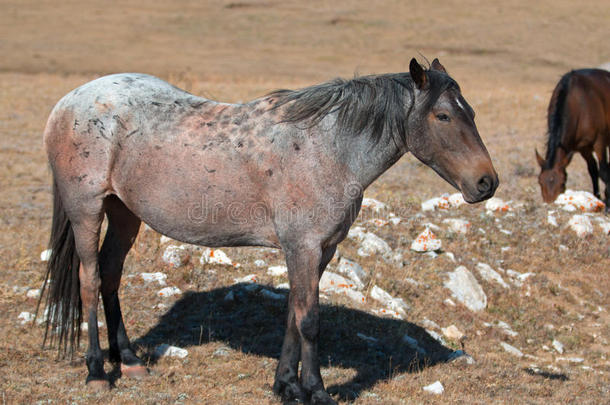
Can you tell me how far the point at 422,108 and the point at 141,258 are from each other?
4.21 m

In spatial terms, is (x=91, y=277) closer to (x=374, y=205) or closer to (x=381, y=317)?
(x=381, y=317)

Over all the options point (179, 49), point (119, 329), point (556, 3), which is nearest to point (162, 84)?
point (119, 329)

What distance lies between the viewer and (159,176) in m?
4.68

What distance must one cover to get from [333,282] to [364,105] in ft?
9.35

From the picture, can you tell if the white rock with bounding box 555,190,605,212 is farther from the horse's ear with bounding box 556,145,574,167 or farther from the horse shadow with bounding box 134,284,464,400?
the horse shadow with bounding box 134,284,464,400

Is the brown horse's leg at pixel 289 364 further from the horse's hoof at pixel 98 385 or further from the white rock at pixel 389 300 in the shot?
the white rock at pixel 389 300

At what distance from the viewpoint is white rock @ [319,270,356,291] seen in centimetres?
695

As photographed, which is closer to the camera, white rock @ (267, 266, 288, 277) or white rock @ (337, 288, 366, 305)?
white rock @ (337, 288, 366, 305)

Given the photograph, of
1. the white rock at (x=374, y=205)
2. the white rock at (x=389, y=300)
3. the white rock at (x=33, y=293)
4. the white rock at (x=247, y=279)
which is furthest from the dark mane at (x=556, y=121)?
the white rock at (x=33, y=293)

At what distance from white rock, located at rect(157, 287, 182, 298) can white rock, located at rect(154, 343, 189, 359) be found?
107 centimetres

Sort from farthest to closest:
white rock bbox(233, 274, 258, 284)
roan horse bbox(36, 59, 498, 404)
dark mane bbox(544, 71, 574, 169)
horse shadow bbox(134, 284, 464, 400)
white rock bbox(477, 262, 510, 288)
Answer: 1. dark mane bbox(544, 71, 574, 169)
2. white rock bbox(477, 262, 510, 288)
3. white rock bbox(233, 274, 258, 284)
4. horse shadow bbox(134, 284, 464, 400)
5. roan horse bbox(36, 59, 498, 404)

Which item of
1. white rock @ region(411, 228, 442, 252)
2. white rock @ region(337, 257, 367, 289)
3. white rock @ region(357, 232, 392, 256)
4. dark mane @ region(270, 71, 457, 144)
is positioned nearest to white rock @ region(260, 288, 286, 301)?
white rock @ region(337, 257, 367, 289)

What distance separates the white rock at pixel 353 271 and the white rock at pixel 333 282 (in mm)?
104

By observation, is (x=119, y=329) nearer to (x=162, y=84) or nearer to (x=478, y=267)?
(x=162, y=84)
